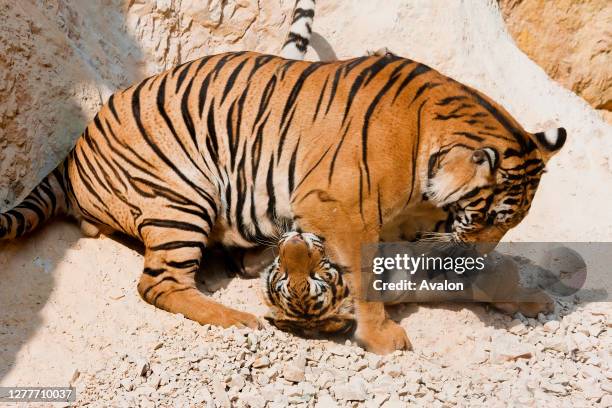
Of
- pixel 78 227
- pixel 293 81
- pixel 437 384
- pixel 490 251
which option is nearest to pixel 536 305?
pixel 490 251

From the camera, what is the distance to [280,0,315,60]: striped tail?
6.19 meters

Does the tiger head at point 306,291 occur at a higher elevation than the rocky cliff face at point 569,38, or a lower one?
lower

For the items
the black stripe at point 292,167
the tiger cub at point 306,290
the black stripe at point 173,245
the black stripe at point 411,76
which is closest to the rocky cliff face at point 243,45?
the black stripe at point 173,245

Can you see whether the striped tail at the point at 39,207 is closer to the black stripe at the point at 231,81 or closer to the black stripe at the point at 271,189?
the black stripe at the point at 231,81

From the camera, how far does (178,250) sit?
5.02m

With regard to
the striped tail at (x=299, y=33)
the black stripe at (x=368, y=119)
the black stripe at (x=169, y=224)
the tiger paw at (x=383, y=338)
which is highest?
the striped tail at (x=299, y=33)

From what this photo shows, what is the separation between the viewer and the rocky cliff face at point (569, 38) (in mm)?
7555

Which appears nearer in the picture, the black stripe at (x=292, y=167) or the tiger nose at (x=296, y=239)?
the tiger nose at (x=296, y=239)

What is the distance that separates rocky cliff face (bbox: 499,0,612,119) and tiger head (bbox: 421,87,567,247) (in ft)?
9.80

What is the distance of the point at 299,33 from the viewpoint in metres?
6.20

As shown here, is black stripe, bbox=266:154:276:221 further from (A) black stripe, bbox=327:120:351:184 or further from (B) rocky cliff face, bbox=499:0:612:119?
(B) rocky cliff face, bbox=499:0:612:119

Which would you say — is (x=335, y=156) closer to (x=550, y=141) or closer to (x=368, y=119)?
(x=368, y=119)

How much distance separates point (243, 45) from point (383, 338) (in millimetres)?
2908

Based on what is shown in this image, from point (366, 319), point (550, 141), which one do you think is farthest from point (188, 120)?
point (550, 141)
